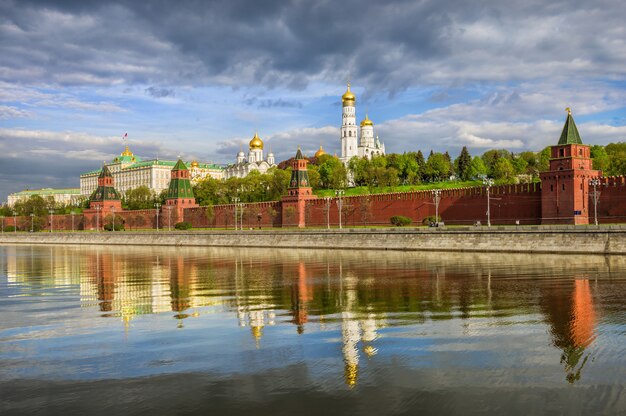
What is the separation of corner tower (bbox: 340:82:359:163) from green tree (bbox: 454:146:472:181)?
2588 cm

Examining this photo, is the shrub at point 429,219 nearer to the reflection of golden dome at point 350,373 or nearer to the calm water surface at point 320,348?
the calm water surface at point 320,348

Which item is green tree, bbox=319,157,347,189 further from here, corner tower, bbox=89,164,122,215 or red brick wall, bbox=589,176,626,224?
red brick wall, bbox=589,176,626,224

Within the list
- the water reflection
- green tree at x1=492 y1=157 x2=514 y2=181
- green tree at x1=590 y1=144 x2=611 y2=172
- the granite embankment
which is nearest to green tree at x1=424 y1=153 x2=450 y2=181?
green tree at x1=492 y1=157 x2=514 y2=181

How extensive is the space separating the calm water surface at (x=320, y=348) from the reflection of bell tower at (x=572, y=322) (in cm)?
4

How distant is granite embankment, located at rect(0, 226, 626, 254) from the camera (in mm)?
27484

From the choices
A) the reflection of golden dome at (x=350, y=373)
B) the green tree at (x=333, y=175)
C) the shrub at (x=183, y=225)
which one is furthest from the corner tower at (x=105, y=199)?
the reflection of golden dome at (x=350, y=373)

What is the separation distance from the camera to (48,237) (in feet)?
217

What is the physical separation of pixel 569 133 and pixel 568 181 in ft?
10.8

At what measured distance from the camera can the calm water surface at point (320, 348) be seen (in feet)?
22.2

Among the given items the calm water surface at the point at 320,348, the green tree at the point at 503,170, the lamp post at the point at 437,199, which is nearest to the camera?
the calm water surface at the point at 320,348

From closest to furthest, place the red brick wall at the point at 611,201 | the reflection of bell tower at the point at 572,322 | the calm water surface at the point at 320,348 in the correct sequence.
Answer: the calm water surface at the point at 320,348 < the reflection of bell tower at the point at 572,322 < the red brick wall at the point at 611,201

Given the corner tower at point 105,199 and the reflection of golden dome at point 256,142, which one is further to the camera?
the reflection of golden dome at point 256,142

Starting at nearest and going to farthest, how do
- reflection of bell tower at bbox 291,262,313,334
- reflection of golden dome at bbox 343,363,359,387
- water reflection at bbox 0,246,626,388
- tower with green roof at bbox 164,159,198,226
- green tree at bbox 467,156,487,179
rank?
reflection of golden dome at bbox 343,363,359,387
water reflection at bbox 0,246,626,388
reflection of bell tower at bbox 291,262,313,334
tower with green roof at bbox 164,159,198,226
green tree at bbox 467,156,487,179

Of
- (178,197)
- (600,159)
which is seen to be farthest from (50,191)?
(600,159)
